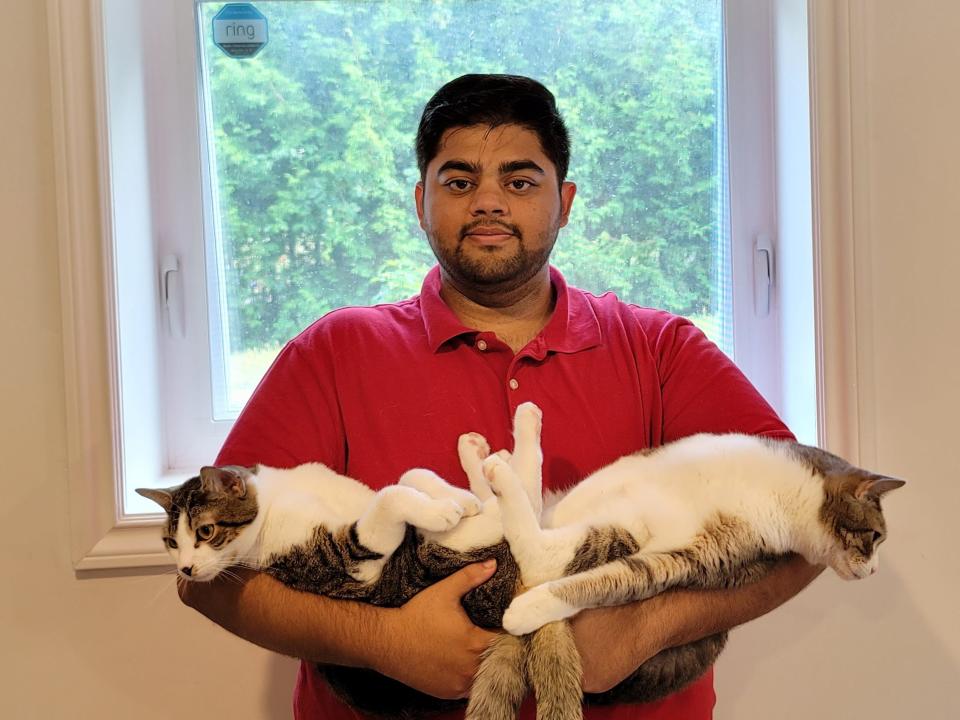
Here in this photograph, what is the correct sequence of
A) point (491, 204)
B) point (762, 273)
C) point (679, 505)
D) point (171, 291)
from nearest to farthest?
point (679, 505) < point (491, 204) < point (171, 291) < point (762, 273)

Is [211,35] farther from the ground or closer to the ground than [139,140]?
farther from the ground

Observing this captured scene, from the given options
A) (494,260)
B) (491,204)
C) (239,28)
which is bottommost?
(494,260)

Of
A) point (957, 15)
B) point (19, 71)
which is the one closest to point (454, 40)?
point (19, 71)

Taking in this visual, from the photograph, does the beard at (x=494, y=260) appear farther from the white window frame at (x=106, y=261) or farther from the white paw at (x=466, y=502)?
the white window frame at (x=106, y=261)

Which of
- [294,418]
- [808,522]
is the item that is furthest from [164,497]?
[808,522]

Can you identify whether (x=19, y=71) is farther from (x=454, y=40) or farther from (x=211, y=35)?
(x=454, y=40)

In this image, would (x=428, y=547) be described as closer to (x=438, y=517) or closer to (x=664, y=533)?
(x=438, y=517)

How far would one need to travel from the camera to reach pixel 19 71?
1.88 metres

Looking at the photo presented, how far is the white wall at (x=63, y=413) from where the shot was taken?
190 centimetres

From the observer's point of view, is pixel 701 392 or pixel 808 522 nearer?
pixel 808 522

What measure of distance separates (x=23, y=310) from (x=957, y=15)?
2.21 m

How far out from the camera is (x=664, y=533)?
1.36 m

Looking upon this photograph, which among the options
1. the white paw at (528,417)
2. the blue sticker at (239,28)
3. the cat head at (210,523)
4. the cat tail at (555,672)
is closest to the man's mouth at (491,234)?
the white paw at (528,417)

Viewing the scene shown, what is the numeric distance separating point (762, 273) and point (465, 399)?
42.1 inches
